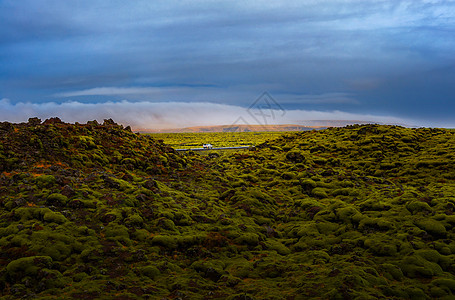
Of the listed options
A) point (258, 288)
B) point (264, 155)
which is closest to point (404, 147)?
point (264, 155)

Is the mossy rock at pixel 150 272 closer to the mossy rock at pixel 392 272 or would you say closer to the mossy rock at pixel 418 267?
the mossy rock at pixel 392 272

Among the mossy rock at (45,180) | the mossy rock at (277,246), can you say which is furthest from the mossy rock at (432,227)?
the mossy rock at (45,180)

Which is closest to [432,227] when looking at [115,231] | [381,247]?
[381,247]

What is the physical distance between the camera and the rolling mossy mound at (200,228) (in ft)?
42.4

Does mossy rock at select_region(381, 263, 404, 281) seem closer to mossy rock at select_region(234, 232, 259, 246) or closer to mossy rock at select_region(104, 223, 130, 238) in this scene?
mossy rock at select_region(234, 232, 259, 246)

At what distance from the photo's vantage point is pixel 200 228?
765 inches

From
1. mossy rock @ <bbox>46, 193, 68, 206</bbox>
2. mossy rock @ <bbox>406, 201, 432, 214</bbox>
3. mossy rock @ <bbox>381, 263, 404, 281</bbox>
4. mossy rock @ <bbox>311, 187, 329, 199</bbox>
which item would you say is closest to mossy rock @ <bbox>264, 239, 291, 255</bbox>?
mossy rock @ <bbox>381, 263, 404, 281</bbox>

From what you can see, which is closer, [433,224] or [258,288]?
[258,288]

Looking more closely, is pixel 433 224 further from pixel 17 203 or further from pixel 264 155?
pixel 264 155

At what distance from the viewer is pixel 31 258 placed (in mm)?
13461

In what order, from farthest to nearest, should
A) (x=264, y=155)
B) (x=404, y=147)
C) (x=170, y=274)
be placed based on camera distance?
(x=264, y=155) < (x=404, y=147) < (x=170, y=274)

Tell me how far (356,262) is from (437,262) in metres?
4.07

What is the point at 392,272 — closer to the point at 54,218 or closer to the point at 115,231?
the point at 115,231

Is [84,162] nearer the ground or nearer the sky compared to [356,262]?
nearer the sky
